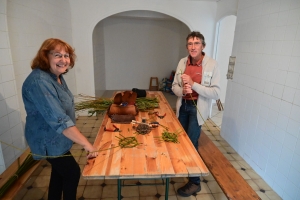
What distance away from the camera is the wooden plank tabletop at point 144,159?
1.29 meters

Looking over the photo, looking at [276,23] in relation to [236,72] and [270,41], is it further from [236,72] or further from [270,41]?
[236,72]

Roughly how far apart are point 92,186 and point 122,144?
1.23 metres

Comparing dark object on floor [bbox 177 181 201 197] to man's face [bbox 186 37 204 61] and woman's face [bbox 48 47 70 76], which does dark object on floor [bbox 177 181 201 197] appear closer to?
man's face [bbox 186 37 204 61]

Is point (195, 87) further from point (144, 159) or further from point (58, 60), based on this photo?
point (58, 60)

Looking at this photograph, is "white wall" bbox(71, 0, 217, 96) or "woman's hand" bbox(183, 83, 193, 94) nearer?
"woman's hand" bbox(183, 83, 193, 94)

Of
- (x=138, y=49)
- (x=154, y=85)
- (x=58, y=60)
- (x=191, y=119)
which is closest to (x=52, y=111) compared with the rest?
(x=58, y=60)

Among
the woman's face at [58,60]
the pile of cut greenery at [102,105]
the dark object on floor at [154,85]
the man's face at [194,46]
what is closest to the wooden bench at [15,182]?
the pile of cut greenery at [102,105]

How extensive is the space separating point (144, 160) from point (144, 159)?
12 millimetres

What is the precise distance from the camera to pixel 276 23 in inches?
96.4

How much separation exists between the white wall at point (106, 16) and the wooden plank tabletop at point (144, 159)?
9.47 ft

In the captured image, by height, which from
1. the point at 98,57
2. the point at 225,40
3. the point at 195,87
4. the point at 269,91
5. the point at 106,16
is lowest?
the point at 269,91

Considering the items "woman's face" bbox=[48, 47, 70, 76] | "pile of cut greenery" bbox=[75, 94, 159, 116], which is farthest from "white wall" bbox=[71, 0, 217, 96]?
"woman's face" bbox=[48, 47, 70, 76]

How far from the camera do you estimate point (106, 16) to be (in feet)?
13.6

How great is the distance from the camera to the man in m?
1.99
